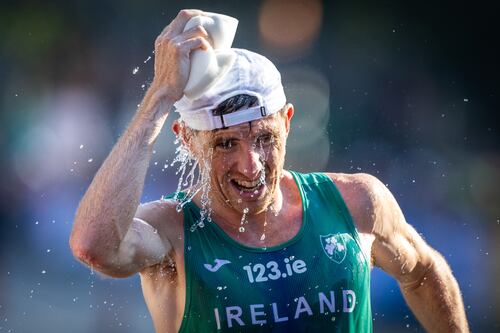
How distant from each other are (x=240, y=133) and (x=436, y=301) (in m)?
1.43

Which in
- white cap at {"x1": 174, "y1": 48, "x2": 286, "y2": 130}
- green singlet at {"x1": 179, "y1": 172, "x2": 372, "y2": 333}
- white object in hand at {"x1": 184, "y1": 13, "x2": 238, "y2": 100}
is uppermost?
white object in hand at {"x1": 184, "y1": 13, "x2": 238, "y2": 100}

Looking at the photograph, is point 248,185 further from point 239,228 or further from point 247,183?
point 239,228

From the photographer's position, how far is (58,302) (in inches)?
289

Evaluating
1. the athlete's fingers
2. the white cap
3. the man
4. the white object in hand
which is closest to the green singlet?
the man

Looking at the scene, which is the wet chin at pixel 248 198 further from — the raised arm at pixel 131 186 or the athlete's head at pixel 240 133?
the raised arm at pixel 131 186

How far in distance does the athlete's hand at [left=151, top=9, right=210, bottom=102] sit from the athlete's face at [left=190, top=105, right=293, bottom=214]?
1.27 feet

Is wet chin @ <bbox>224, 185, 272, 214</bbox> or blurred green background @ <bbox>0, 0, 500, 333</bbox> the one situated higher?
wet chin @ <bbox>224, 185, 272, 214</bbox>

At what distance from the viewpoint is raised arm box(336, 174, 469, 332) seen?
363 centimetres

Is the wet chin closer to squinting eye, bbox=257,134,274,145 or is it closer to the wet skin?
the wet skin

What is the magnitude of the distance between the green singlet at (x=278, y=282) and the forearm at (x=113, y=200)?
20.1 inches

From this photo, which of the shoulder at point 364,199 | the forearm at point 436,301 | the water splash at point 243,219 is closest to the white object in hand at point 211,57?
the water splash at point 243,219

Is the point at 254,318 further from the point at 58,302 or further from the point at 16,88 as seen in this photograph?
the point at 16,88

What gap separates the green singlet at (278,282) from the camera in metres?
3.19

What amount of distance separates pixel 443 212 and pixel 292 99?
2106 mm
